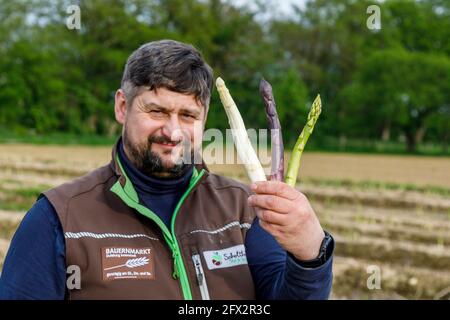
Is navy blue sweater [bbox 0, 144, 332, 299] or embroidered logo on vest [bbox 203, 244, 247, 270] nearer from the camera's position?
navy blue sweater [bbox 0, 144, 332, 299]

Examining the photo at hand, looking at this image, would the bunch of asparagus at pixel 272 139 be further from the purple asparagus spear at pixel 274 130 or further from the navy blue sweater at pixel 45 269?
the navy blue sweater at pixel 45 269

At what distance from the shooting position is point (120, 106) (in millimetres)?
2148

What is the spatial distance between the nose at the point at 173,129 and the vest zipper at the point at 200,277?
1.32 feet

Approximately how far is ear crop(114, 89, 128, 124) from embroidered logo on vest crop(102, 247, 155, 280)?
0.47 metres

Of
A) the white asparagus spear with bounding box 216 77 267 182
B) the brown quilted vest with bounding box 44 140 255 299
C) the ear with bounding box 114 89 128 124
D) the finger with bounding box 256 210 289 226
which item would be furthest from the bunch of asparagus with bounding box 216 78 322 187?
the ear with bounding box 114 89 128 124

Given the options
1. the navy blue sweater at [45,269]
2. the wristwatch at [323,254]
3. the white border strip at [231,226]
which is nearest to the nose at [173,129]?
the white border strip at [231,226]

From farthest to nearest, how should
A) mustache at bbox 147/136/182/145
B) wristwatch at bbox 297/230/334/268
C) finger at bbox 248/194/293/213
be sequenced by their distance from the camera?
mustache at bbox 147/136/182/145 < wristwatch at bbox 297/230/334/268 < finger at bbox 248/194/293/213

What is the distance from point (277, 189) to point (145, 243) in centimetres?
60

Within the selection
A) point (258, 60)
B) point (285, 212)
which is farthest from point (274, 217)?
point (258, 60)

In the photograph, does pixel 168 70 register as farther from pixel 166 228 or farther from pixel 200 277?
pixel 200 277

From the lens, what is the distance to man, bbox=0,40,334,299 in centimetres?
188

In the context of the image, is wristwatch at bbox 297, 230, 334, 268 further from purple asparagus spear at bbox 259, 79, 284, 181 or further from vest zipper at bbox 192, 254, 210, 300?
vest zipper at bbox 192, 254, 210, 300

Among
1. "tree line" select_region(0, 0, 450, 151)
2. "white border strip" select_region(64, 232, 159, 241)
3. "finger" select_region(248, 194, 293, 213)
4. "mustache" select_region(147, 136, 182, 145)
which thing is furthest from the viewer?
"tree line" select_region(0, 0, 450, 151)

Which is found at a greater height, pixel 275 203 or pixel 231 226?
pixel 275 203
